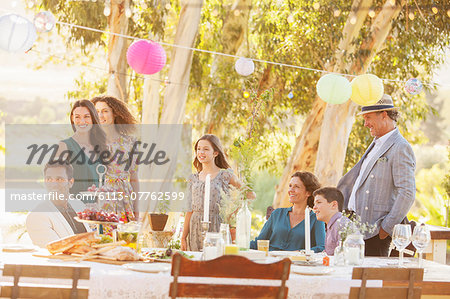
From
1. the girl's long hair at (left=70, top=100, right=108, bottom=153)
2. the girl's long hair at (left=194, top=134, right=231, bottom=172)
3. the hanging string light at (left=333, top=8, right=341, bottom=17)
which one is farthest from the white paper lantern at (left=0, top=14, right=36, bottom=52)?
the hanging string light at (left=333, top=8, right=341, bottom=17)

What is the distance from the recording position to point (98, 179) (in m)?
4.06

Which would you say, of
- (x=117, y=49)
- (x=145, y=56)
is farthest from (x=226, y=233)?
(x=117, y=49)

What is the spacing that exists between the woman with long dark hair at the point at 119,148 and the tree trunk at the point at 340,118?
369 centimetres

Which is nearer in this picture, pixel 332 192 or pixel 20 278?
pixel 20 278

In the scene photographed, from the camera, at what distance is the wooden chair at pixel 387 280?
238cm

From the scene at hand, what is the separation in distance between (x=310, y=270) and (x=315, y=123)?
564 centimetres

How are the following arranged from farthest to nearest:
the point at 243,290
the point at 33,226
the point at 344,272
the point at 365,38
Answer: the point at 365,38 → the point at 33,226 → the point at 344,272 → the point at 243,290

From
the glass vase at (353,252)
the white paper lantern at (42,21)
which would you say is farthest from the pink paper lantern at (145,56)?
the glass vase at (353,252)

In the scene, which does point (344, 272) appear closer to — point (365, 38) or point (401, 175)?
point (401, 175)

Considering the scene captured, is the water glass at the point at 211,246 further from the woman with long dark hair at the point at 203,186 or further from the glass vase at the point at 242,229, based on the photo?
the woman with long dark hair at the point at 203,186

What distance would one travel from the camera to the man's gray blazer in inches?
146

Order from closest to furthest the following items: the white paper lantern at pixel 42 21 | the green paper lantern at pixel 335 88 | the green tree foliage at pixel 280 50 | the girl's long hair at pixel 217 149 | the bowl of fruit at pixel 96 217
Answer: the bowl of fruit at pixel 96 217 → the girl's long hair at pixel 217 149 → the white paper lantern at pixel 42 21 → the green paper lantern at pixel 335 88 → the green tree foliage at pixel 280 50

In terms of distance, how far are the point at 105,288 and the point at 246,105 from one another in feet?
23.6

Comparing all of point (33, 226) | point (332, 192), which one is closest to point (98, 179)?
point (33, 226)
